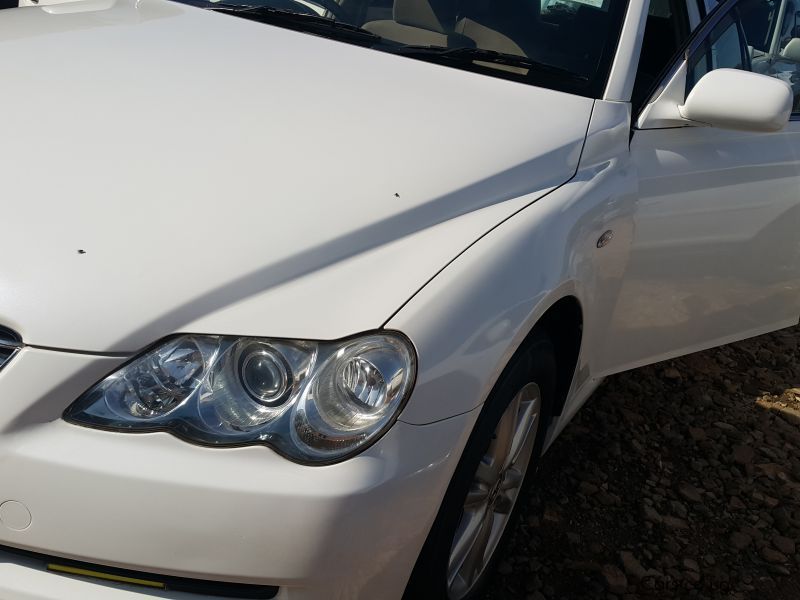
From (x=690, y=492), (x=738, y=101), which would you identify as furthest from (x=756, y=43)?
(x=690, y=492)

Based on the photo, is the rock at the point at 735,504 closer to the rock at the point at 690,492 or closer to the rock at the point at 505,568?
the rock at the point at 690,492

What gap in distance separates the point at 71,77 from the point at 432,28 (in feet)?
3.35

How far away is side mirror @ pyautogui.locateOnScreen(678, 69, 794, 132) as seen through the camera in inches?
99.5

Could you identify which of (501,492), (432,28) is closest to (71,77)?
(432,28)

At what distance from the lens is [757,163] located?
307 cm

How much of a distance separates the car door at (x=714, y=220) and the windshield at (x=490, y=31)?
0.25 metres

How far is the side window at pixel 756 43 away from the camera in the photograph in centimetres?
298

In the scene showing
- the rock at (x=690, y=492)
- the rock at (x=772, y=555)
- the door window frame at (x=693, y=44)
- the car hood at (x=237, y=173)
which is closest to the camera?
the car hood at (x=237, y=173)

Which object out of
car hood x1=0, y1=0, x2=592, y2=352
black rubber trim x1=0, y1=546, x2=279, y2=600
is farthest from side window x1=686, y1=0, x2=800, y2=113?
black rubber trim x1=0, y1=546, x2=279, y2=600

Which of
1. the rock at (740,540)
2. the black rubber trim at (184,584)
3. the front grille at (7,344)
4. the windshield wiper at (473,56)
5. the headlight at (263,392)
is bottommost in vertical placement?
the rock at (740,540)

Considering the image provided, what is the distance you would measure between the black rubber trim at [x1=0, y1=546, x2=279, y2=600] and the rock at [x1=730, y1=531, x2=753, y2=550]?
6.00ft

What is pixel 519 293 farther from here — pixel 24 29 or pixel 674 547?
pixel 24 29

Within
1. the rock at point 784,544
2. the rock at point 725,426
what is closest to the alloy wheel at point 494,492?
the rock at point 784,544

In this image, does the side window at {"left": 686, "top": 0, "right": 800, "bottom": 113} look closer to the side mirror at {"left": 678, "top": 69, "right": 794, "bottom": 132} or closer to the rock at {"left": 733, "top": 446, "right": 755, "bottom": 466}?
the side mirror at {"left": 678, "top": 69, "right": 794, "bottom": 132}
